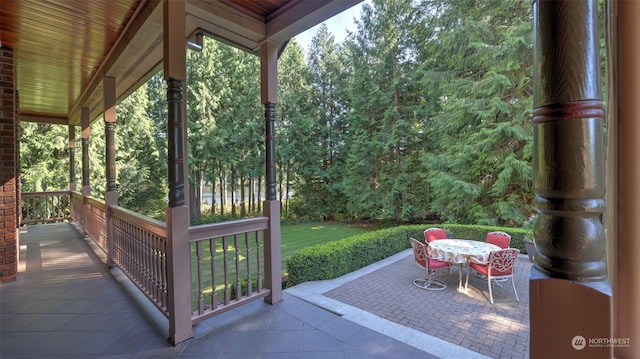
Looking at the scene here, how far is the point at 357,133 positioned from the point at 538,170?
1192cm

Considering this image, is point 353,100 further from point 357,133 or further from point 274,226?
point 274,226

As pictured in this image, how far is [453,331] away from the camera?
319cm

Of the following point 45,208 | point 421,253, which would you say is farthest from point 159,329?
point 45,208

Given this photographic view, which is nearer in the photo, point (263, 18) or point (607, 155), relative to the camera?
point (607, 155)

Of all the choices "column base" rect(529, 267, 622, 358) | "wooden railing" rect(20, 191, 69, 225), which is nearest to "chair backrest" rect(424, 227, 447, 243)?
"column base" rect(529, 267, 622, 358)

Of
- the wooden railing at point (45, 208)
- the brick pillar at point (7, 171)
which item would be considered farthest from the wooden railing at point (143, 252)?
the wooden railing at point (45, 208)

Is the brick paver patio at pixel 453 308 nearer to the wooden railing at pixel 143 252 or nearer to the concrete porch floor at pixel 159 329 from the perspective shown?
the concrete porch floor at pixel 159 329

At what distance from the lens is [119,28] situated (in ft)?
10.5

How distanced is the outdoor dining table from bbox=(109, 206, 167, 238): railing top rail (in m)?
4.02

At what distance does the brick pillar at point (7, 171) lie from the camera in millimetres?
3520

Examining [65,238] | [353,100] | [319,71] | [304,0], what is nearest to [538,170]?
[304,0]

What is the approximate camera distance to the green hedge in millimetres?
4598

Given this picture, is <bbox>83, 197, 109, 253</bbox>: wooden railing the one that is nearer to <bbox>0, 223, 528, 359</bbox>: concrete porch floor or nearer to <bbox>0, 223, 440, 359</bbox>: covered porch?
<bbox>0, 223, 528, 359</bbox>: concrete porch floor

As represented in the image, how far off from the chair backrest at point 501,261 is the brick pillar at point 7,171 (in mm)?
6522
